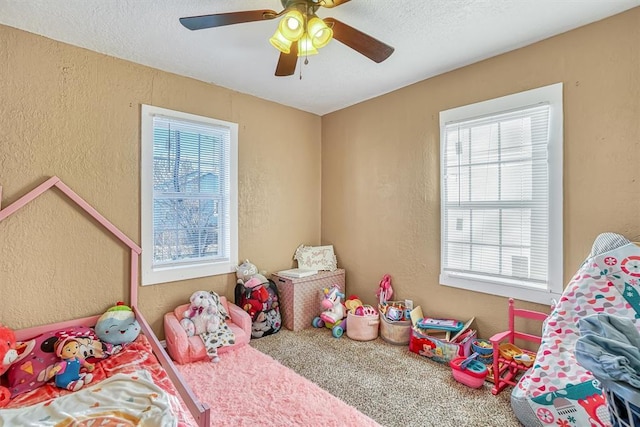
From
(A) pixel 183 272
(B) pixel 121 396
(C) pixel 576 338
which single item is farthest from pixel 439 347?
(A) pixel 183 272

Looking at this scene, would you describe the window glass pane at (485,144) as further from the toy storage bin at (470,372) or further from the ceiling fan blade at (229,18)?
the ceiling fan blade at (229,18)

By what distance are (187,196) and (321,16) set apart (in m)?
1.95

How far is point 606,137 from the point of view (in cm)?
206

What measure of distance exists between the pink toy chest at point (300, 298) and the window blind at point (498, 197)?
1.37 m

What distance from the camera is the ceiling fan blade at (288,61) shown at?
1.85 metres

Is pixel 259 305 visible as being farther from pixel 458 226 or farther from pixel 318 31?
pixel 318 31

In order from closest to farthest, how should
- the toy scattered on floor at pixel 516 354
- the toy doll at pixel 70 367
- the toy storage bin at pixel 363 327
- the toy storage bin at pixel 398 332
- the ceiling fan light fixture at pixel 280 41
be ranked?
the ceiling fan light fixture at pixel 280 41, the toy doll at pixel 70 367, the toy scattered on floor at pixel 516 354, the toy storage bin at pixel 398 332, the toy storage bin at pixel 363 327

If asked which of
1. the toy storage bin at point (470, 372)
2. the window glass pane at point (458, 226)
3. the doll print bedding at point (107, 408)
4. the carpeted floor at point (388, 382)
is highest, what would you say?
the window glass pane at point (458, 226)

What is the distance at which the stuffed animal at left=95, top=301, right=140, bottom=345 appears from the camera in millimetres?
2264

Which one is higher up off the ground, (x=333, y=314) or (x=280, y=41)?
(x=280, y=41)

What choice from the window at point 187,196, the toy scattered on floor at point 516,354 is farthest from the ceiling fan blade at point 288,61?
the toy scattered on floor at point 516,354

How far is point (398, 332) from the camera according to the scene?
2.92 meters

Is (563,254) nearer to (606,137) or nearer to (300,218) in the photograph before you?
(606,137)

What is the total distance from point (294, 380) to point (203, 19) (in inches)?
94.4
